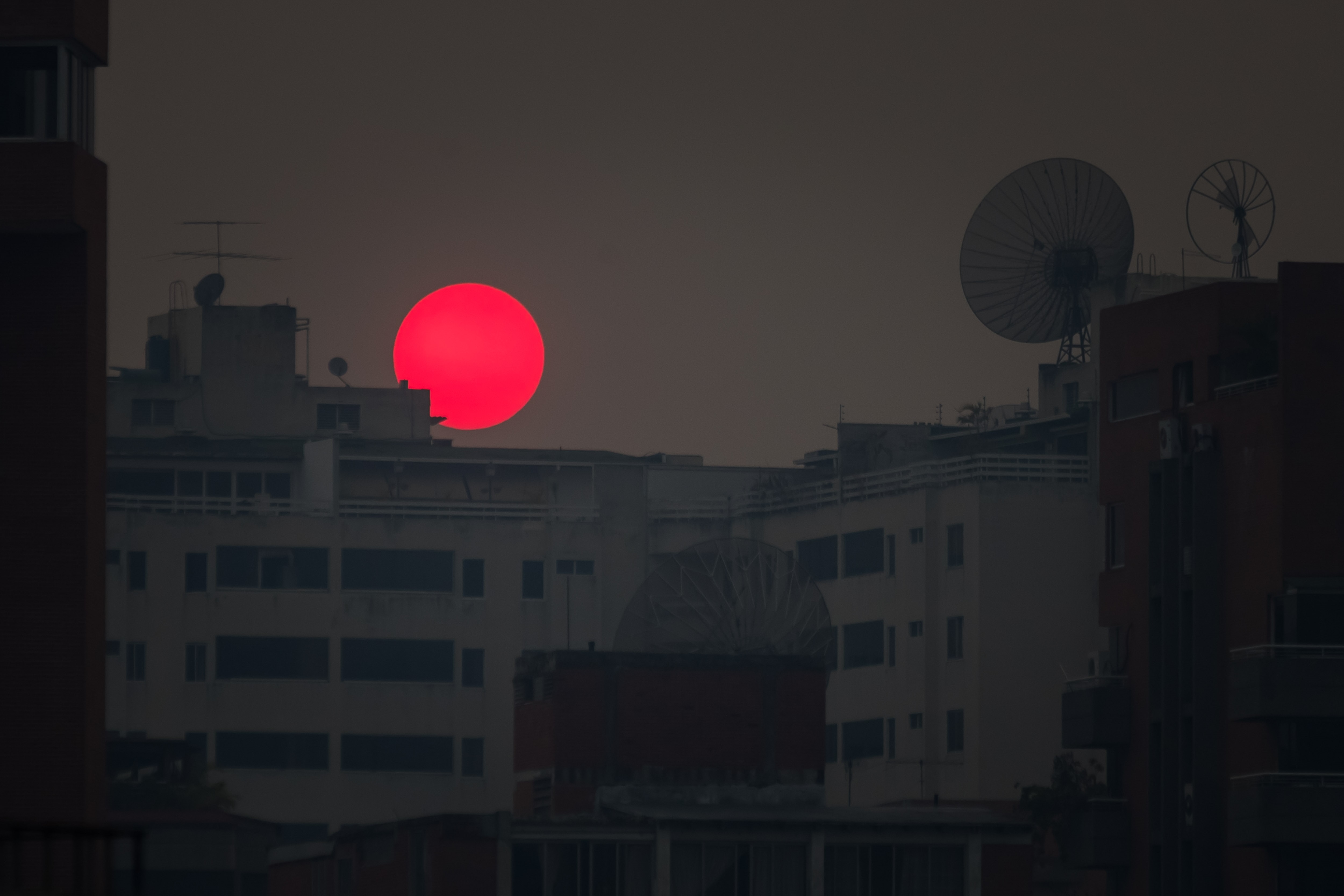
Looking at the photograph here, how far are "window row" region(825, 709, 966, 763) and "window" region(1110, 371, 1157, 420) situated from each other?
16.5m

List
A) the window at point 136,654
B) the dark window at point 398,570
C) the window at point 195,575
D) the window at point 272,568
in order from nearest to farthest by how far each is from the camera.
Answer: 1. the window at point 136,654
2. the window at point 195,575
3. the window at point 272,568
4. the dark window at point 398,570

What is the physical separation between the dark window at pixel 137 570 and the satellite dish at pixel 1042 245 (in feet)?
98.6

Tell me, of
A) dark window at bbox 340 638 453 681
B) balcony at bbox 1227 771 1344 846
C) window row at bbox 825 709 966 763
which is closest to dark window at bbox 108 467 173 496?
dark window at bbox 340 638 453 681

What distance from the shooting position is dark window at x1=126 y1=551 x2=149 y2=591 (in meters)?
90.3

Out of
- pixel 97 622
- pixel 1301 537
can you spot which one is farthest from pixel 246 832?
pixel 1301 537

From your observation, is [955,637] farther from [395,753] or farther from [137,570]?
[137,570]

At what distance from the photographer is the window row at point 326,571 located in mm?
90938

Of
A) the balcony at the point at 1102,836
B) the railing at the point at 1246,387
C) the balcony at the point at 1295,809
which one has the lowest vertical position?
the balcony at the point at 1102,836

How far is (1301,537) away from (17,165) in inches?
1191

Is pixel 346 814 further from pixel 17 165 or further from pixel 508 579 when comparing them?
pixel 17 165

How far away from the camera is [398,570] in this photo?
304 ft

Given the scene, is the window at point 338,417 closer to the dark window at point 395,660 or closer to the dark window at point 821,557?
the dark window at point 395,660

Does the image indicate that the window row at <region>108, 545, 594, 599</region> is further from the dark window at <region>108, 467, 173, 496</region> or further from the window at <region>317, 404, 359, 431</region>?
the window at <region>317, 404, 359, 431</region>

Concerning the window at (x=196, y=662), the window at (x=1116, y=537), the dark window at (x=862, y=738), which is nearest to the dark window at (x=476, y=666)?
the window at (x=196, y=662)
